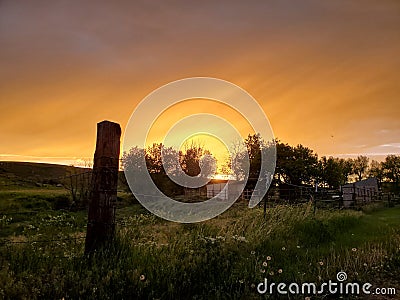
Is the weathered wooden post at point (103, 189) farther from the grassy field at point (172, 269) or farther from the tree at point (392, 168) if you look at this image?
the tree at point (392, 168)

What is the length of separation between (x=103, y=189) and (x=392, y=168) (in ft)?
251

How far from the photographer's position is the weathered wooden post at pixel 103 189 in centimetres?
422

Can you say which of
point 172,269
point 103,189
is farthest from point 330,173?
point 103,189

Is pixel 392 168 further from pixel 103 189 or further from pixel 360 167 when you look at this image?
pixel 103 189

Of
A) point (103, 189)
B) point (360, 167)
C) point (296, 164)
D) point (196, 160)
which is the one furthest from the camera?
point (360, 167)

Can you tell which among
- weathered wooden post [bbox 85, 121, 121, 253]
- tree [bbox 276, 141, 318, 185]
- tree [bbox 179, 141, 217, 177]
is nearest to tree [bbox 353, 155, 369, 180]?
tree [bbox 276, 141, 318, 185]

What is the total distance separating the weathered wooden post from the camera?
13.9ft

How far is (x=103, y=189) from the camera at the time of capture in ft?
14.0

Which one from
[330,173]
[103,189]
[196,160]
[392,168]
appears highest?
[392,168]

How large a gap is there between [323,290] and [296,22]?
792 cm

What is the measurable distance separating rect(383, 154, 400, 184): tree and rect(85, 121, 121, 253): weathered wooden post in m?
74.7

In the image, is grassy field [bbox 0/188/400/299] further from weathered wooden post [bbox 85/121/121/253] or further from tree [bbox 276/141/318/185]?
tree [bbox 276/141/318/185]

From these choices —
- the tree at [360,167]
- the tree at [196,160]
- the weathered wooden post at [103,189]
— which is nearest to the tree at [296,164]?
the tree at [196,160]

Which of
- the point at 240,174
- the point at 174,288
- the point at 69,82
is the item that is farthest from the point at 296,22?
the point at 240,174
